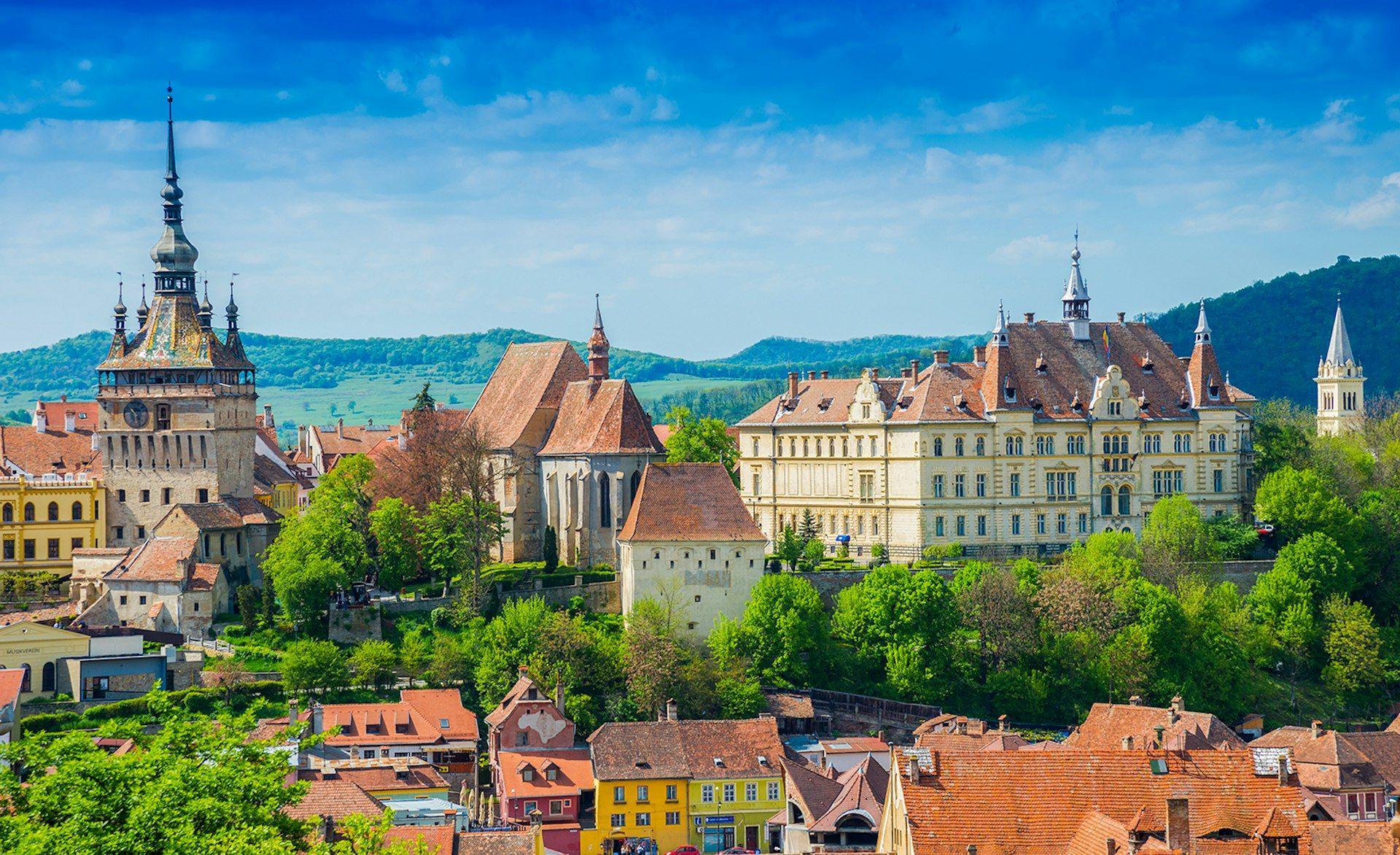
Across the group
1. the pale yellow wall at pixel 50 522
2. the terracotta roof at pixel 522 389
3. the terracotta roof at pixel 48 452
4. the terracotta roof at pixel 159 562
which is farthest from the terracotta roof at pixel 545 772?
the terracotta roof at pixel 48 452

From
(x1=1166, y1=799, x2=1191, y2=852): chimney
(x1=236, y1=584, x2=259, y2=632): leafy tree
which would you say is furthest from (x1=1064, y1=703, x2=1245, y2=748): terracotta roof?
(x1=236, y1=584, x2=259, y2=632): leafy tree

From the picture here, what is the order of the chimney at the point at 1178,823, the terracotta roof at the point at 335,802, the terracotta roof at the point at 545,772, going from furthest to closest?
the terracotta roof at the point at 545,772, the terracotta roof at the point at 335,802, the chimney at the point at 1178,823

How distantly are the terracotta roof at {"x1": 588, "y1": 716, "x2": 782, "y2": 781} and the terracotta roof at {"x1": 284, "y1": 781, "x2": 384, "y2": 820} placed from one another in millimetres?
18259

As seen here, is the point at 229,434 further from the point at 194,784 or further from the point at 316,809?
the point at 194,784

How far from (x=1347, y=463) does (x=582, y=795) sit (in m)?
61.4

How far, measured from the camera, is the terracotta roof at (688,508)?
99250mm

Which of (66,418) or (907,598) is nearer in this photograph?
(907,598)

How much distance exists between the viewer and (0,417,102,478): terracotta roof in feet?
357

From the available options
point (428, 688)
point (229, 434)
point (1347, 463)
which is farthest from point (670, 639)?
point (1347, 463)

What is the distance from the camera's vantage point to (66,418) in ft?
399

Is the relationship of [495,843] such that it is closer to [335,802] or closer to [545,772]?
[335,802]

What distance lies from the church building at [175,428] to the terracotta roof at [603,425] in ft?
52.4

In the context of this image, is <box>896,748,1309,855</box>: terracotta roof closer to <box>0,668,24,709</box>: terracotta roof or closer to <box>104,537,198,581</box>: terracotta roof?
<box>0,668,24,709</box>: terracotta roof

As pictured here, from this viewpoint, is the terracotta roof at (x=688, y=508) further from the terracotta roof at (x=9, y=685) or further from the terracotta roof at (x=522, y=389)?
the terracotta roof at (x=9, y=685)
